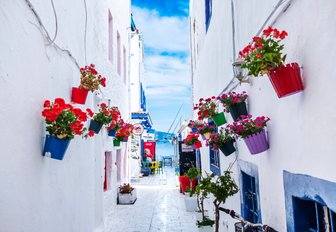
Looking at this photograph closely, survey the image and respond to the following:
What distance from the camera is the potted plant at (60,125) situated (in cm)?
345

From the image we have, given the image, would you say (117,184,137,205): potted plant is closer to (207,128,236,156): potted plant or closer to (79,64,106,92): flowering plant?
(79,64,106,92): flowering plant

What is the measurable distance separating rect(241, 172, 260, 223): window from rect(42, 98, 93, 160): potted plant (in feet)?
8.70

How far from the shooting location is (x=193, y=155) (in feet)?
48.5

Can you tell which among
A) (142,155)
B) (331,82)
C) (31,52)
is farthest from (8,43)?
(142,155)

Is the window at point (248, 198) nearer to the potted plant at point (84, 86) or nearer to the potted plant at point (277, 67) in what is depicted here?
the potted plant at point (277, 67)

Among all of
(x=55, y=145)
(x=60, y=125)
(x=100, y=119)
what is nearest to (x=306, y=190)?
(x=60, y=125)

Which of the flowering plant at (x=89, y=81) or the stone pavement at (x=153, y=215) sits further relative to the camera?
the stone pavement at (x=153, y=215)

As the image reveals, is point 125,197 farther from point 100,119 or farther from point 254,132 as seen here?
point 254,132

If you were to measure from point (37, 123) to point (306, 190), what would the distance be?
2.97 m

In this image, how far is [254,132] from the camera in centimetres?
320

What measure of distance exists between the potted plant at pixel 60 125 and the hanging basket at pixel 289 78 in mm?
2298

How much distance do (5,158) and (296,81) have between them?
2.66 meters

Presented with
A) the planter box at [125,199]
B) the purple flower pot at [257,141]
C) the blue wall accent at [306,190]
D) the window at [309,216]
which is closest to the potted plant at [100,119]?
the purple flower pot at [257,141]

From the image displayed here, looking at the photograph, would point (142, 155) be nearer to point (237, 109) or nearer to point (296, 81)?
point (237, 109)
